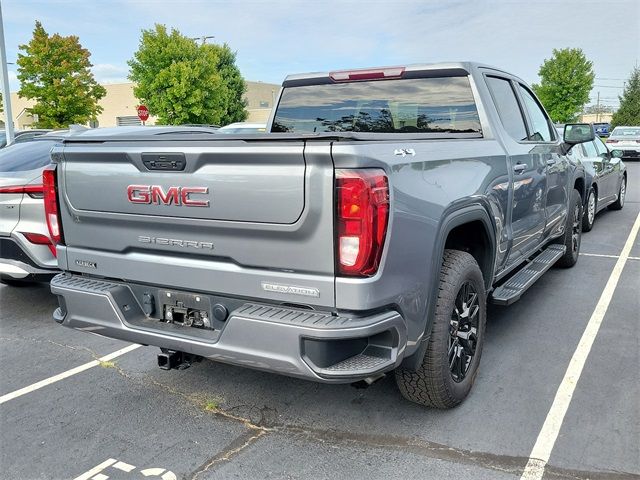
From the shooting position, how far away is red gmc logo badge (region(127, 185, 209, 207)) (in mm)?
2773

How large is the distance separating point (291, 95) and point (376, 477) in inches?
127

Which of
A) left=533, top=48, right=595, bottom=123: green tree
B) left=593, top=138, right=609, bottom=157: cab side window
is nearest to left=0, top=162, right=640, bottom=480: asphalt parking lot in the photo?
left=593, top=138, right=609, bottom=157: cab side window

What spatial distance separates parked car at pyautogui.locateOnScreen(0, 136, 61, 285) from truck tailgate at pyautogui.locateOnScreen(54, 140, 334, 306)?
6.47 feet

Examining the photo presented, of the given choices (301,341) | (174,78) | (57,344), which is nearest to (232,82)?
(174,78)

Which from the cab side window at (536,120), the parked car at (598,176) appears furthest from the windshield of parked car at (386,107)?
the parked car at (598,176)

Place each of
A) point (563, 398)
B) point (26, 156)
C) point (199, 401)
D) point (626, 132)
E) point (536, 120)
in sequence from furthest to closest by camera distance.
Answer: point (626, 132) < point (26, 156) < point (536, 120) < point (199, 401) < point (563, 398)

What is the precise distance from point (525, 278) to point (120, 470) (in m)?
3.36

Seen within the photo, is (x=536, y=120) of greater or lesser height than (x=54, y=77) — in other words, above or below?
below

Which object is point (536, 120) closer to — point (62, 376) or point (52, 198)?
point (52, 198)

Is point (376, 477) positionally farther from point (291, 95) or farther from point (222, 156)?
point (291, 95)

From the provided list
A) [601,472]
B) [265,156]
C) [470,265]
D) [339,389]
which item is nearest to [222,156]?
[265,156]

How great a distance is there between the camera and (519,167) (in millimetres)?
4227

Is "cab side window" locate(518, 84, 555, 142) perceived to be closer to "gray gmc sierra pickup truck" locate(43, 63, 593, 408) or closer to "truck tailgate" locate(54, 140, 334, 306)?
"gray gmc sierra pickup truck" locate(43, 63, 593, 408)

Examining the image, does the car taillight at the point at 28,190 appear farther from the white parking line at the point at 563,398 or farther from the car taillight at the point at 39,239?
the white parking line at the point at 563,398
